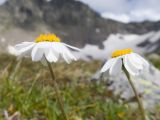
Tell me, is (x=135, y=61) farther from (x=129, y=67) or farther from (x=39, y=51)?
(x=39, y=51)

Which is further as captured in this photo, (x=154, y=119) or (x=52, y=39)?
(x=154, y=119)

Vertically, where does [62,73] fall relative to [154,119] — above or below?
above

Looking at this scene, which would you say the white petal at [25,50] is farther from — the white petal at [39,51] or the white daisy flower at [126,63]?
the white daisy flower at [126,63]

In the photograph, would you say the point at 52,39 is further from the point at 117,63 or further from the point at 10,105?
the point at 10,105

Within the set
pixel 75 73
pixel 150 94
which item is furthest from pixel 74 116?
pixel 75 73

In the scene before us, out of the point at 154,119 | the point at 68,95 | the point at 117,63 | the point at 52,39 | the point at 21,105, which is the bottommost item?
the point at 117,63

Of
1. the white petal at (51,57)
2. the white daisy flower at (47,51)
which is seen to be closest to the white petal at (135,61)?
the white daisy flower at (47,51)

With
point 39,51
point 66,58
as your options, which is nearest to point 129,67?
point 66,58
